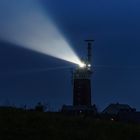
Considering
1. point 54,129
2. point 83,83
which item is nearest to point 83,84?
point 83,83

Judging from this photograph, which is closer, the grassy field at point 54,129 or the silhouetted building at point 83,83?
the grassy field at point 54,129

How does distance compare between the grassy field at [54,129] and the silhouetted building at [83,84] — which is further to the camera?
the silhouetted building at [83,84]

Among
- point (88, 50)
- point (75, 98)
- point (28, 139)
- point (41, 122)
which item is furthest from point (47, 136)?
point (88, 50)

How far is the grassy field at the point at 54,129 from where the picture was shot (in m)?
13.7

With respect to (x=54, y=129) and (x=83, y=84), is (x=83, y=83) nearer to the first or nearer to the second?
(x=83, y=84)

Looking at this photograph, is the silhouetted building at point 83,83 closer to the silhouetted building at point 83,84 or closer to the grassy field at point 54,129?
the silhouetted building at point 83,84

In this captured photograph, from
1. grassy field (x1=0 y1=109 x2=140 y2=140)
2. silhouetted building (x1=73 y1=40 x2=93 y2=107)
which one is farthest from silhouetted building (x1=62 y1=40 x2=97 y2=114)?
grassy field (x1=0 y1=109 x2=140 y2=140)

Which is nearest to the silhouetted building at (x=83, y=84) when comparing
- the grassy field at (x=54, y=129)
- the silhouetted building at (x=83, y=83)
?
the silhouetted building at (x=83, y=83)

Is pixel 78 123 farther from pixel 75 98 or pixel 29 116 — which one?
pixel 75 98

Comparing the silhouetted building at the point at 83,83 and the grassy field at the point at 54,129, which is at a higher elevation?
the silhouetted building at the point at 83,83

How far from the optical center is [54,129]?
1453 cm

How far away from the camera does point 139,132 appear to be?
16500mm

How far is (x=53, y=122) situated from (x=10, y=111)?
186cm

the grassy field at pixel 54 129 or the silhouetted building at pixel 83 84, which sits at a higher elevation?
the silhouetted building at pixel 83 84
